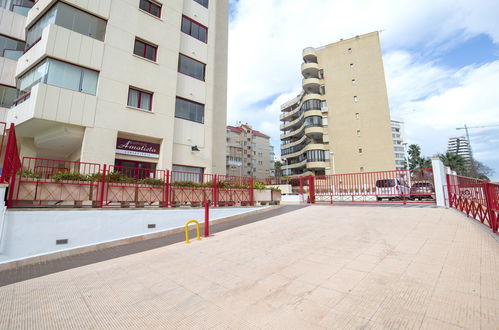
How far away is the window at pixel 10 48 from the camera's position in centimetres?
1575

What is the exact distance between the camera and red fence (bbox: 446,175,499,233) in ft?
18.4

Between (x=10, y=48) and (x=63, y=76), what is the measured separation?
8.91 meters

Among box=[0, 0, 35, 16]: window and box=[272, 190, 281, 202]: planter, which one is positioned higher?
box=[0, 0, 35, 16]: window

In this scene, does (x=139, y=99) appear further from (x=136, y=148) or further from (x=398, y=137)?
(x=398, y=137)

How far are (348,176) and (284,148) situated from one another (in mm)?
47269

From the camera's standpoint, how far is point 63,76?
38.9 feet

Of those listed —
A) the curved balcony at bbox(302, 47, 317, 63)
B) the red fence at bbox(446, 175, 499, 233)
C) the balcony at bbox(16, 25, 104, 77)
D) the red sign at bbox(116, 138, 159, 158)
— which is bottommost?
the red fence at bbox(446, 175, 499, 233)

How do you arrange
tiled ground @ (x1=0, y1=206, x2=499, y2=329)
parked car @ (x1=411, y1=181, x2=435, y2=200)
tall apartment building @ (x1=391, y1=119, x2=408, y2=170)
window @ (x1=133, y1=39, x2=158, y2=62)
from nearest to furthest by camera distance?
1. tiled ground @ (x1=0, y1=206, x2=499, y2=329)
2. parked car @ (x1=411, y1=181, x2=435, y2=200)
3. window @ (x1=133, y1=39, x2=158, y2=62)
4. tall apartment building @ (x1=391, y1=119, x2=408, y2=170)

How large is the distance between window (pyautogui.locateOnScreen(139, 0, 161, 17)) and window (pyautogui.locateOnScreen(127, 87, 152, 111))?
588 cm

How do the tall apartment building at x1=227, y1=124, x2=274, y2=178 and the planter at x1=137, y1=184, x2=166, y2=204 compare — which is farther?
the tall apartment building at x1=227, y1=124, x2=274, y2=178

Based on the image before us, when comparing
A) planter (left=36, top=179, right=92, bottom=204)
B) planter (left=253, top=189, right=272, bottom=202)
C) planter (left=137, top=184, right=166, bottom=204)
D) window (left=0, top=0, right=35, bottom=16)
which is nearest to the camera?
planter (left=36, top=179, right=92, bottom=204)

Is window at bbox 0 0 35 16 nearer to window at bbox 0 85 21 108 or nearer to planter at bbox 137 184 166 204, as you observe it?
window at bbox 0 85 21 108

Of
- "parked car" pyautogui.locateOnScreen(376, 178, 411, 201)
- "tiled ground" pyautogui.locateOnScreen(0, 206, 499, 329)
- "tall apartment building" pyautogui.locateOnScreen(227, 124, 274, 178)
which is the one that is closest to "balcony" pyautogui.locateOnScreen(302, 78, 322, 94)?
"tall apartment building" pyautogui.locateOnScreen(227, 124, 274, 178)

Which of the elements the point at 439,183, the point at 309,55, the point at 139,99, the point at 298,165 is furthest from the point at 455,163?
the point at 139,99
